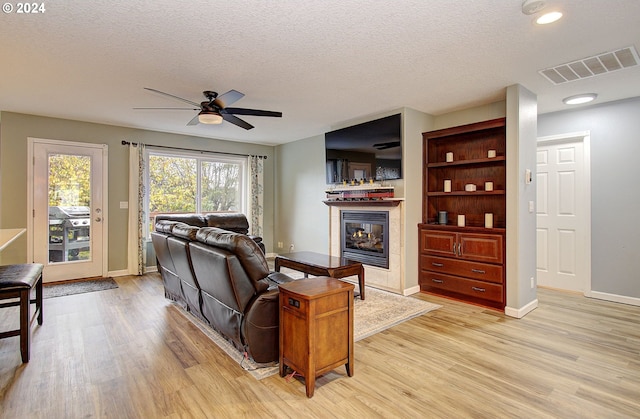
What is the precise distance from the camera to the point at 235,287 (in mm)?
2342

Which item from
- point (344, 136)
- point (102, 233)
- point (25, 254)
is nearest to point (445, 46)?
point (344, 136)

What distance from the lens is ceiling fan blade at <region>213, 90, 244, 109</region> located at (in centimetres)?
317

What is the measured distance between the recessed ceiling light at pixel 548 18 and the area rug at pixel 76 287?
569cm

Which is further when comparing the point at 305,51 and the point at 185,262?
the point at 185,262

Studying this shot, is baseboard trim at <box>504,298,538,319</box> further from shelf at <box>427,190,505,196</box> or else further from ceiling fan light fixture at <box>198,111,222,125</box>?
ceiling fan light fixture at <box>198,111,222,125</box>

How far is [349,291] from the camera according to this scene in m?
2.24

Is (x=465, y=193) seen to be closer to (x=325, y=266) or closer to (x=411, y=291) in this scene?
(x=411, y=291)

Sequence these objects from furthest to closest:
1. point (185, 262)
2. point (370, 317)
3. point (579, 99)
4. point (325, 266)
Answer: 1. point (579, 99)
2. point (325, 266)
3. point (370, 317)
4. point (185, 262)

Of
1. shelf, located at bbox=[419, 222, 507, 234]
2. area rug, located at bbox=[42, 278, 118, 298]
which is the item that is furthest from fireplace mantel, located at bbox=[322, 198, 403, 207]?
area rug, located at bbox=[42, 278, 118, 298]

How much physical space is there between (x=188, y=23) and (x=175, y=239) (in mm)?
1906

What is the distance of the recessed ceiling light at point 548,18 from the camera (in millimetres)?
2176

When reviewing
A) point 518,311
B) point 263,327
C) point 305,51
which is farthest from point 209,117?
point 518,311

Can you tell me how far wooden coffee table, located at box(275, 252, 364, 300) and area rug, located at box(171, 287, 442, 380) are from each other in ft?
1.08

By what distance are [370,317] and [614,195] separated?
11.3ft
